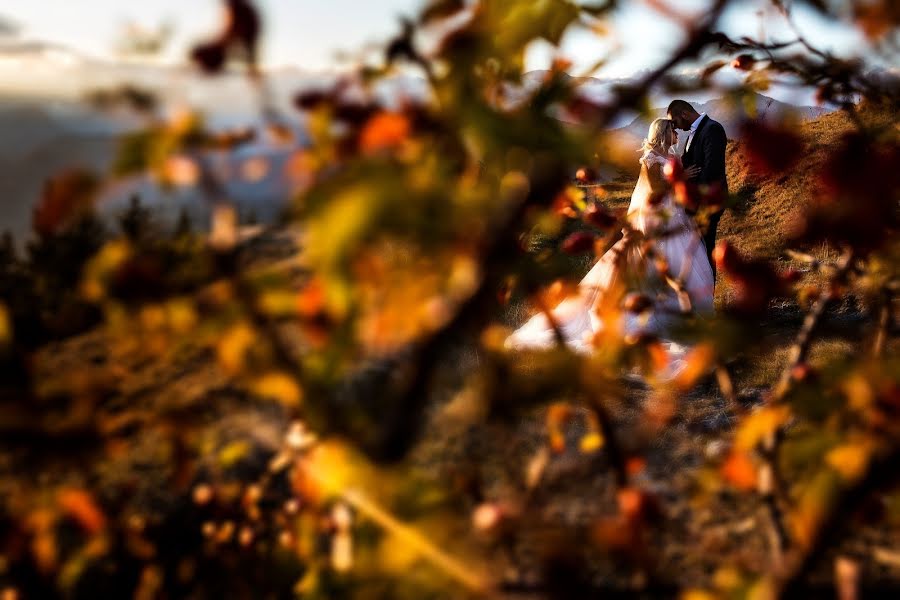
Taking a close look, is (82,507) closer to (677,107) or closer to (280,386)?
(280,386)

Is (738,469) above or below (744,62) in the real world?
below

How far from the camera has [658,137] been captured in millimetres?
4988

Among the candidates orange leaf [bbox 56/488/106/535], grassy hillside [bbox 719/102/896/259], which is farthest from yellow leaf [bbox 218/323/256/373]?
grassy hillside [bbox 719/102/896/259]

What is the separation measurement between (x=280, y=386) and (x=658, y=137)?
4.83 metres

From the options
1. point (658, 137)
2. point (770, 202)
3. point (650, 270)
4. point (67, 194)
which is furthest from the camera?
point (770, 202)

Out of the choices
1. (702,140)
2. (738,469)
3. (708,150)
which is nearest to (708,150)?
(708,150)

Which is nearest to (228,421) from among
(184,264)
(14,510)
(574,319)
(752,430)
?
(14,510)

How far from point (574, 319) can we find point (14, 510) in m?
3.87

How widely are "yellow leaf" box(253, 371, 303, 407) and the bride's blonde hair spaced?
4724 mm

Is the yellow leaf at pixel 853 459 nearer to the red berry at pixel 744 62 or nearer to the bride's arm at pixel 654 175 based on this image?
the red berry at pixel 744 62

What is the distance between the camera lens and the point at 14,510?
3.10 ft

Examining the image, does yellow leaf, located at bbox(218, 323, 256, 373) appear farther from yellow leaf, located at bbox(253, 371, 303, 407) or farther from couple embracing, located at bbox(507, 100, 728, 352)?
couple embracing, located at bbox(507, 100, 728, 352)

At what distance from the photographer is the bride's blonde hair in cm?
496

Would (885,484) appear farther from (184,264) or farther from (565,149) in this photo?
(184,264)
